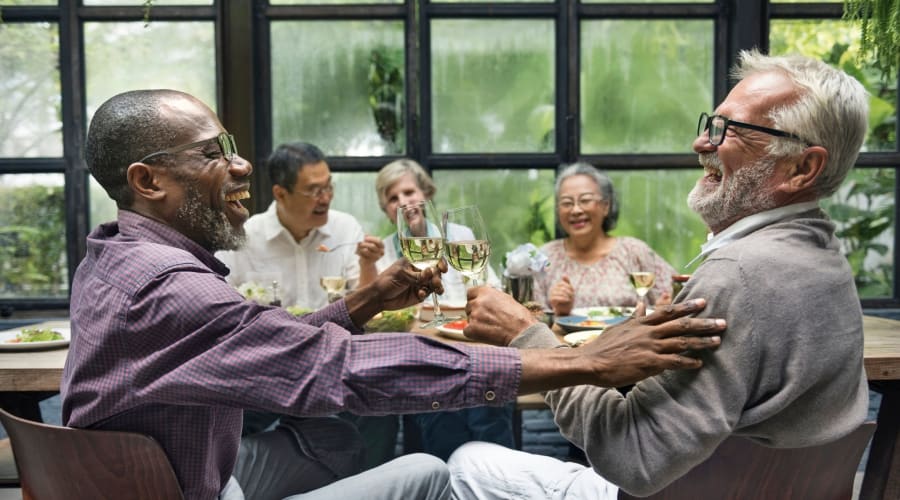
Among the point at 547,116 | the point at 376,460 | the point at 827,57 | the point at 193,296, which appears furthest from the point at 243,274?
the point at 827,57

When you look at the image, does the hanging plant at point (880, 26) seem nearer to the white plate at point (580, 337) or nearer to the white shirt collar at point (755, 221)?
the white plate at point (580, 337)

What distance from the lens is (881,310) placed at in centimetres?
407

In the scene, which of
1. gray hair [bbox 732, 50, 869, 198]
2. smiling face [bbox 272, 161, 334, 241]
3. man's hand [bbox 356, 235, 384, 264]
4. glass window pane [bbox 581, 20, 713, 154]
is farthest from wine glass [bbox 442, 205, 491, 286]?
glass window pane [bbox 581, 20, 713, 154]

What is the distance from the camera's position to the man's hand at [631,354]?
120cm

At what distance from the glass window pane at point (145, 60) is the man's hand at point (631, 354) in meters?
3.30

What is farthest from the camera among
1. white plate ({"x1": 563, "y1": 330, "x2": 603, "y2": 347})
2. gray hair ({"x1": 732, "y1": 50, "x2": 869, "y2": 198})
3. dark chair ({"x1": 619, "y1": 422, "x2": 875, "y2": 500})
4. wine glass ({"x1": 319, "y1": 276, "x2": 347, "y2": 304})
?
wine glass ({"x1": 319, "y1": 276, "x2": 347, "y2": 304})

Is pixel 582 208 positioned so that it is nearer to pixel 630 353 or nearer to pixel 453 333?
pixel 453 333

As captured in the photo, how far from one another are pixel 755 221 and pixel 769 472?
0.42 meters

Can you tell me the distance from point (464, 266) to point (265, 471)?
28.4 inches

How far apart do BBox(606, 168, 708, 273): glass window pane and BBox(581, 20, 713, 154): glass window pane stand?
0.15m

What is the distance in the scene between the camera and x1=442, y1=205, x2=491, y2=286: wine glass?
1723 millimetres

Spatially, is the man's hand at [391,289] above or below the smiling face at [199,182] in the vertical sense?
below

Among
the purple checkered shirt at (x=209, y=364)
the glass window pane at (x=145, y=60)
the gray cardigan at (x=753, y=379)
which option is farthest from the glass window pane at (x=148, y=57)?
the gray cardigan at (x=753, y=379)

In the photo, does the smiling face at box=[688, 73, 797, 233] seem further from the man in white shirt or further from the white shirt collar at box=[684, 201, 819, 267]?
the man in white shirt
